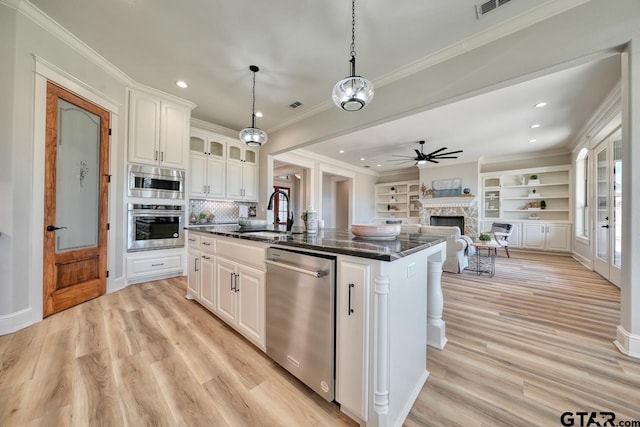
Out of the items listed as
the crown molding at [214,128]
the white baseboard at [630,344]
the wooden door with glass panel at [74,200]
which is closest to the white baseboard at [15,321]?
the wooden door with glass panel at [74,200]

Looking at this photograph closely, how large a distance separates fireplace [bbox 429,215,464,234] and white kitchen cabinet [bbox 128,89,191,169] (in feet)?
25.0

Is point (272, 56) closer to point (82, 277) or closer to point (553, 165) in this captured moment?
point (82, 277)

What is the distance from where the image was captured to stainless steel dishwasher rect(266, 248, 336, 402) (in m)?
1.26

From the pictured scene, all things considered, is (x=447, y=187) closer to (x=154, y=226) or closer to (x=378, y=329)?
(x=378, y=329)

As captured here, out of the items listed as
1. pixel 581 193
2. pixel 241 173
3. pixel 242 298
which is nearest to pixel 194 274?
pixel 242 298

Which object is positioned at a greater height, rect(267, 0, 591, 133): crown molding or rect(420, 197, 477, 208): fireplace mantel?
rect(267, 0, 591, 133): crown molding

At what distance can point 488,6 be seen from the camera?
2018 mm

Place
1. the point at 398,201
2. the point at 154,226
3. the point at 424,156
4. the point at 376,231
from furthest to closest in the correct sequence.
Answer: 1. the point at 398,201
2. the point at 424,156
3. the point at 154,226
4. the point at 376,231

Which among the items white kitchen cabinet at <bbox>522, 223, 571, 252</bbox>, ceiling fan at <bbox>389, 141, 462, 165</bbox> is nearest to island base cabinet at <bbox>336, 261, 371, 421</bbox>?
ceiling fan at <bbox>389, 141, 462, 165</bbox>

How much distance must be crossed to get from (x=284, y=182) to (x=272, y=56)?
6.66 meters

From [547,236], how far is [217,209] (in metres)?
8.50

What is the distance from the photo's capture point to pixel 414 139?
5570mm

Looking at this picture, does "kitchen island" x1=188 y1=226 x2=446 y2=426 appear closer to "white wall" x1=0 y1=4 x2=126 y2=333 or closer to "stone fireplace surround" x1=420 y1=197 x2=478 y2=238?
"white wall" x1=0 y1=4 x2=126 y2=333

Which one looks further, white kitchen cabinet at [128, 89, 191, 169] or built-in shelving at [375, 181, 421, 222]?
built-in shelving at [375, 181, 421, 222]
